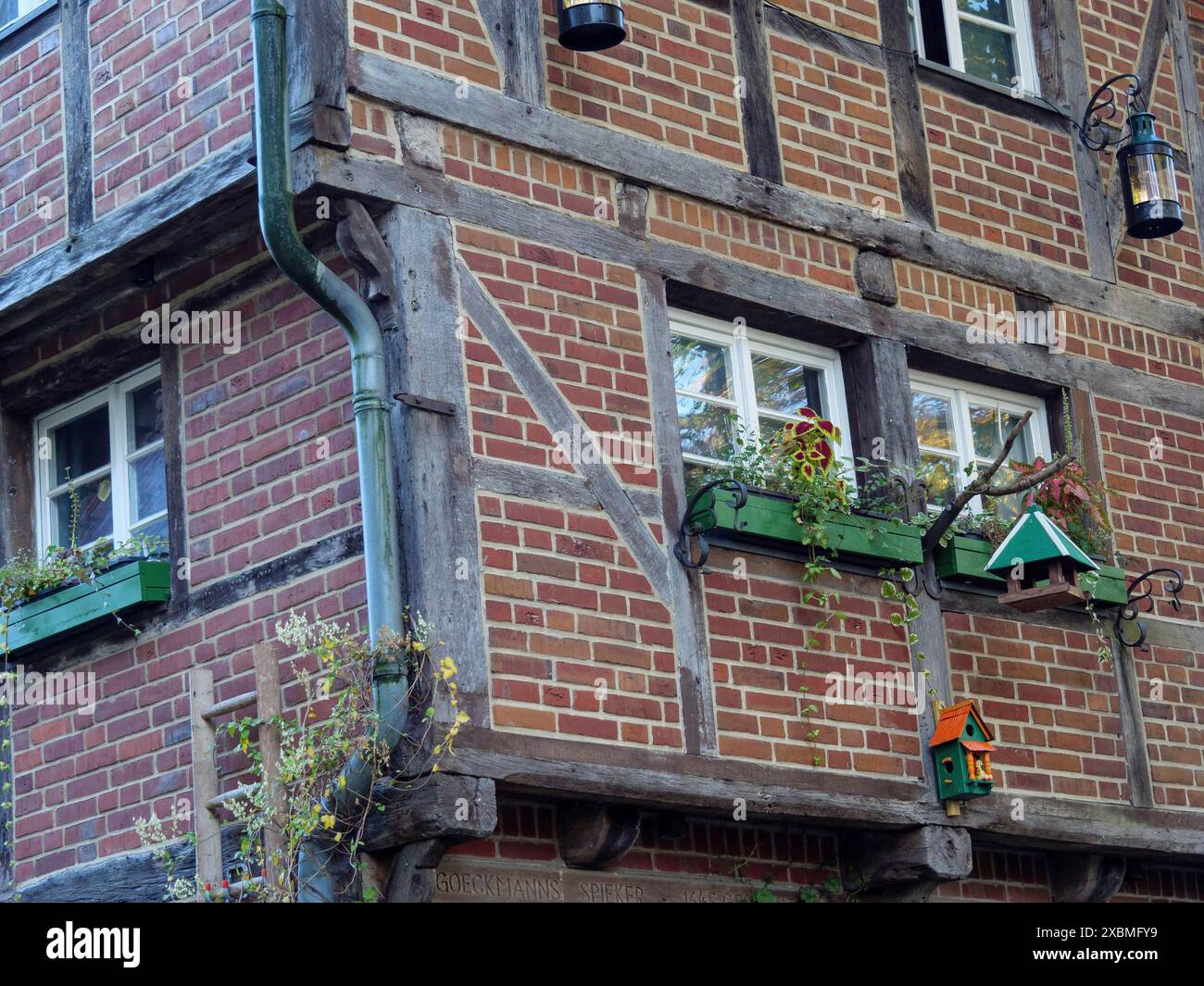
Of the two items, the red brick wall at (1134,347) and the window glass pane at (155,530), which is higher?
the red brick wall at (1134,347)

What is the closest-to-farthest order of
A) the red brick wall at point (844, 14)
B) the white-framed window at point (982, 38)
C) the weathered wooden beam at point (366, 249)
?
A: 1. the weathered wooden beam at point (366, 249)
2. the red brick wall at point (844, 14)
3. the white-framed window at point (982, 38)

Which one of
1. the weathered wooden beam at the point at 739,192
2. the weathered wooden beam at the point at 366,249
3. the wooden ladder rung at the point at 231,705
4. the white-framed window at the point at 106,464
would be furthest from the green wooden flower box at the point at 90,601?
the weathered wooden beam at the point at 739,192

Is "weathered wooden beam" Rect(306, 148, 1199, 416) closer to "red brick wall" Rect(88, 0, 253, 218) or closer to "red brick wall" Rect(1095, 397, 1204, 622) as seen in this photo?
"red brick wall" Rect(1095, 397, 1204, 622)

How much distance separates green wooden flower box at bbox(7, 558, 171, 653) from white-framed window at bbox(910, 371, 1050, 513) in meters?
3.22

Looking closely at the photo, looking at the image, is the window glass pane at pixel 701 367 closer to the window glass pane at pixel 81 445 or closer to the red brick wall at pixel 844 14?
the red brick wall at pixel 844 14

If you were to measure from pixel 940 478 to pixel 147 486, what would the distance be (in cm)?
334

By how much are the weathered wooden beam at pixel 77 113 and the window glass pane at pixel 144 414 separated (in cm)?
71

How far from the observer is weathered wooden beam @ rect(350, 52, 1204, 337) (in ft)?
27.6

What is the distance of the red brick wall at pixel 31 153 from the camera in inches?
369

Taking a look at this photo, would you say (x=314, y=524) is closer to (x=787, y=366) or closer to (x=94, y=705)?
(x=94, y=705)

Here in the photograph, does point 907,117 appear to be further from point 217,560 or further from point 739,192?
point 217,560

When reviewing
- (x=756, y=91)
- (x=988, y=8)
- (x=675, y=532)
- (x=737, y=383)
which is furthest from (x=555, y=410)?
(x=988, y=8)

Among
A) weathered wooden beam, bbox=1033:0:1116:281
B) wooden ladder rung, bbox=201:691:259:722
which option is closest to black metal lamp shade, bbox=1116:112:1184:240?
weathered wooden beam, bbox=1033:0:1116:281

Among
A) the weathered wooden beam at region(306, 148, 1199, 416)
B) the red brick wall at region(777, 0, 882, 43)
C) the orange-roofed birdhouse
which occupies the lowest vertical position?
the orange-roofed birdhouse
